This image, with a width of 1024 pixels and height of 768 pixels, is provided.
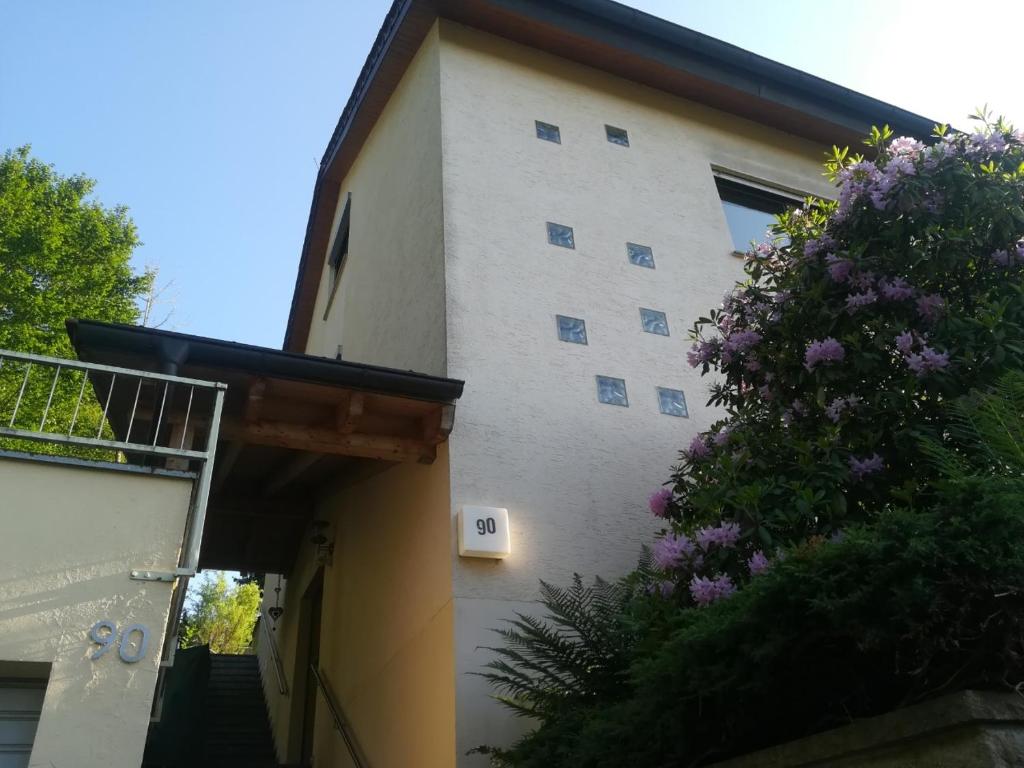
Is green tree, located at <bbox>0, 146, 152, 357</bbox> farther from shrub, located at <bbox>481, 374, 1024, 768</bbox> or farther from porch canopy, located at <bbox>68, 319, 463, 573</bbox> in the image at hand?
shrub, located at <bbox>481, 374, 1024, 768</bbox>

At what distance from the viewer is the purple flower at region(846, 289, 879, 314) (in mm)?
4215

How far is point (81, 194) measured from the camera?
638 inches

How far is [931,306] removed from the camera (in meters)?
4.14

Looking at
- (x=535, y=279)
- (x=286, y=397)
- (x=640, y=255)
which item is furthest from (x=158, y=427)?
(x=640, y=255)

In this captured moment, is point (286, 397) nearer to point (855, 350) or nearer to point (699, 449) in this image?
point (699, 449)

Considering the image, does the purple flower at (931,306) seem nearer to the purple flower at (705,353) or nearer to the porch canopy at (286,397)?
the purple flower at (705,353)

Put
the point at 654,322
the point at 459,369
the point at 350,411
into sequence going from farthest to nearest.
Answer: the point at 654,322
the point at 459,369
the point at 350,411

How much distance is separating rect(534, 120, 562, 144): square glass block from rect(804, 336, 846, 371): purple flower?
172 inches

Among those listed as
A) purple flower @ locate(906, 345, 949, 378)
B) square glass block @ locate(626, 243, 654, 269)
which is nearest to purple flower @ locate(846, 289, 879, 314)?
purple flower @ locate(906, 345, 949, 378)

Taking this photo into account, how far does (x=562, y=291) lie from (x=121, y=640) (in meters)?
4.27

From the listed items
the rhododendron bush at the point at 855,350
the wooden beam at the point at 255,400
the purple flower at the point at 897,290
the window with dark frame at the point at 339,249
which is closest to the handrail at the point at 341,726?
Result: the wooden beam at the point at 255,400

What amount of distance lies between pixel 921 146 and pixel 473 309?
3149 mm

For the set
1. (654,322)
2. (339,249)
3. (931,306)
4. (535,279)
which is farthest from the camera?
(339,249)

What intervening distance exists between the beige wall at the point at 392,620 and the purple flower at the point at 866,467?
2.42 m
